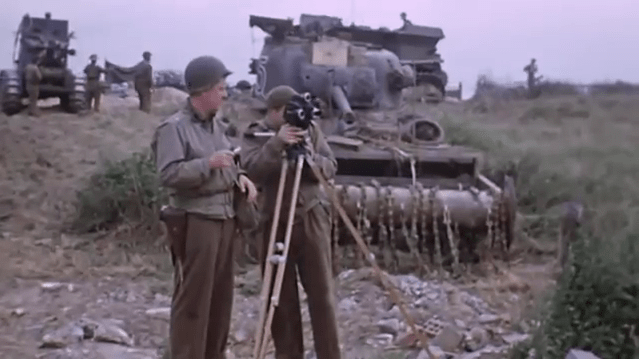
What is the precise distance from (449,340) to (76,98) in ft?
53.6

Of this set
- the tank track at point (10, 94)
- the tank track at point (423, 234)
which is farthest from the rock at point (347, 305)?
the tank track at point (10, 94)

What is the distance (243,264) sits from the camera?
9.32 meters

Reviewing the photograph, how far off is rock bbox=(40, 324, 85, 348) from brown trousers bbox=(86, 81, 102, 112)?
15.5 m

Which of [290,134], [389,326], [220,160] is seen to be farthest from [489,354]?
[220,160]

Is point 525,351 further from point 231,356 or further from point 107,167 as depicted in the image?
point 107,167

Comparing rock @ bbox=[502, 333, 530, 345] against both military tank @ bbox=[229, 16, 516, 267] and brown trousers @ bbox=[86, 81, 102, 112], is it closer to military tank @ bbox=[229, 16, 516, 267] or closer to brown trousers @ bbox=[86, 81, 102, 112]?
military tank @ bbox=[229, 16, 516, 267]

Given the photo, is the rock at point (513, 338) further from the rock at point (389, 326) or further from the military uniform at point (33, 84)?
Result: the military uniform at point (33, 84)

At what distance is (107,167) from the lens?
11.8 m

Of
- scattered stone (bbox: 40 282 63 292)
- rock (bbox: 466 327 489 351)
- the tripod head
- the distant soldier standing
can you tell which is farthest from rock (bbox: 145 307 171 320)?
the distant soldier standing

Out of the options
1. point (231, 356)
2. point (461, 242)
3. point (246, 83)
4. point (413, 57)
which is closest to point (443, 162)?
point (461, 242)

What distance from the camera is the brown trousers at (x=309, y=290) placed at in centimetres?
532

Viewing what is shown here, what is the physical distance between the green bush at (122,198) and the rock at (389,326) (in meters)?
3.95

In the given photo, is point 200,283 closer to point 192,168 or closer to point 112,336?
point 192,168

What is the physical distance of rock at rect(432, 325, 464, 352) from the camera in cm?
653
